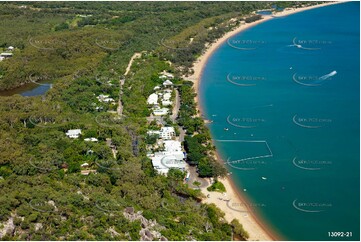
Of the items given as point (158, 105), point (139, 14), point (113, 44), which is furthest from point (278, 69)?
point (139, 14)

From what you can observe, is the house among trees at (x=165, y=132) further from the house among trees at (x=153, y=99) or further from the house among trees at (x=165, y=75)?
the house among trees at (x=165, y=75)

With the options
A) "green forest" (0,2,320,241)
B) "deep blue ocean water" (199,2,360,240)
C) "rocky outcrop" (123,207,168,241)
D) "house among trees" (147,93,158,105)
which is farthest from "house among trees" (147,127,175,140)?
"rocky outcrop" (123,207,168,241)

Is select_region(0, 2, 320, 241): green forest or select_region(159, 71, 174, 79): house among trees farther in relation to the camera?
select_region(159, 71, 174, 79): house among trees

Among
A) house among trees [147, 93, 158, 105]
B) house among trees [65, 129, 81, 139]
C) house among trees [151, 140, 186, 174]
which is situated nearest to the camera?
house among trees [151, 140, 186, 174]

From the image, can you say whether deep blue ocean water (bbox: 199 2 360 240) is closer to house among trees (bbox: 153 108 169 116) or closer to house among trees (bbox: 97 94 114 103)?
house among trees (bbox: 153 108 169 116)

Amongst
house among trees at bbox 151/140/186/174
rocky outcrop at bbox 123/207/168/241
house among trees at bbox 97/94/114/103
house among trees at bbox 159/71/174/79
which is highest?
rocky outcrop at bbox 123/207/168/241

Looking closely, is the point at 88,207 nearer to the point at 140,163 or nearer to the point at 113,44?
the point at 140,163

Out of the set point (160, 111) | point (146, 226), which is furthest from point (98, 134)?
point (146, 226)
